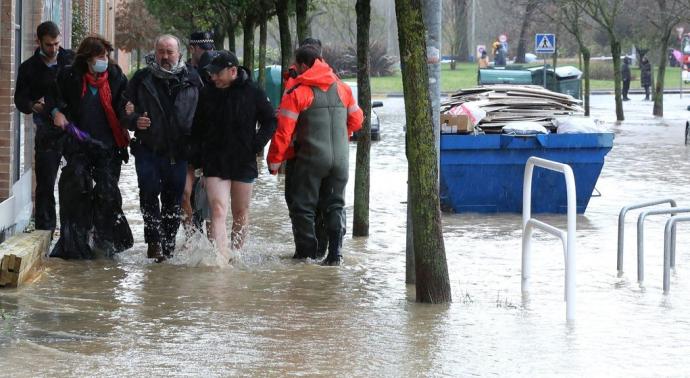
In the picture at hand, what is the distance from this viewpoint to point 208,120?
10797mm

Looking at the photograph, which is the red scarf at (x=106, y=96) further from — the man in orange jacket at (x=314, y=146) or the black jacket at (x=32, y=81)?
the man in orange jacket at (x=314, y=146)

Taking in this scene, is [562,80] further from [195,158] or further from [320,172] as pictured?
[195,158]

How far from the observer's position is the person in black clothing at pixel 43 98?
1088cm

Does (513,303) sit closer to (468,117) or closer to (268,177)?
(468,117)

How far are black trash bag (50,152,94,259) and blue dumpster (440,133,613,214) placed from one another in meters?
5.25

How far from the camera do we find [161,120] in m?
10.7

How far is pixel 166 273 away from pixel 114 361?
10.9 feet

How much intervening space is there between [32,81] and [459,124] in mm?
5724

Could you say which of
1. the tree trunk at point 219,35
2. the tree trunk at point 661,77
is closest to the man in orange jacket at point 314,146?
the tree trunk at point 219,35

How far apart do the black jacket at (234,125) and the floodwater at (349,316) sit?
0.71m

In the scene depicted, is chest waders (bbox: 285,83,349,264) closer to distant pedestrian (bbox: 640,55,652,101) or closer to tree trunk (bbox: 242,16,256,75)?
tree trunk (bbox: 242,16,256,75)

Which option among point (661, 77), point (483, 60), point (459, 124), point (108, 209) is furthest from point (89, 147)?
point (483, 60)

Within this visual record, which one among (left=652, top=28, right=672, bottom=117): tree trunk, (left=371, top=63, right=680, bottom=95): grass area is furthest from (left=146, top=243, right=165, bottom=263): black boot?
(left=371, top=63, right=680, bottom=95): grass area

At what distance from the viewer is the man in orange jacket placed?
1082 centimetres
